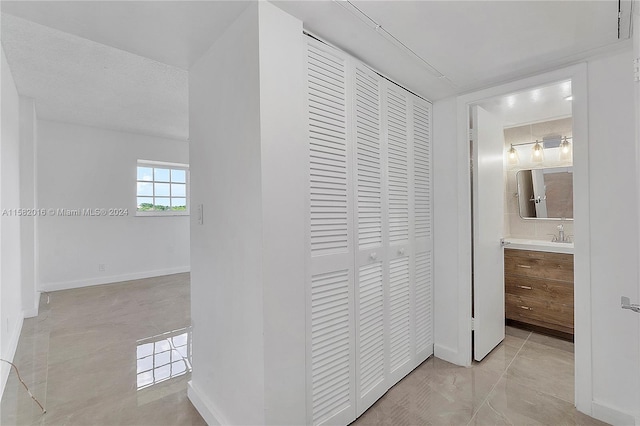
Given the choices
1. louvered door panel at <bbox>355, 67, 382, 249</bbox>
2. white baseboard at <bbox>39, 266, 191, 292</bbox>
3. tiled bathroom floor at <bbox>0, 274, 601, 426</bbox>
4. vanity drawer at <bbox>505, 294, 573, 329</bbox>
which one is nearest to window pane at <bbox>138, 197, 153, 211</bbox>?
white baseboard at <bbox>39, 266, 191, 292</bbox>

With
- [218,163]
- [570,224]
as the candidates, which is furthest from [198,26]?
[570,224]

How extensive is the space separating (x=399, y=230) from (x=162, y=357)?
7.68 ft

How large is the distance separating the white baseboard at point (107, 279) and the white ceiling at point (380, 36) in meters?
3.39

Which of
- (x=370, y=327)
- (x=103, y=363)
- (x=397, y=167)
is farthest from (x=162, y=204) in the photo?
(x=370, y=327)

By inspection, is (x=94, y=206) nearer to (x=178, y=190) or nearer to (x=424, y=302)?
(x=178, y=190)

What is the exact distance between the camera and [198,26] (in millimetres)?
1482

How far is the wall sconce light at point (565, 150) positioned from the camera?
3.17 m

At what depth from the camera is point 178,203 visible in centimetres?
604

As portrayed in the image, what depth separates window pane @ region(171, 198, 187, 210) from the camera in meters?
5.95

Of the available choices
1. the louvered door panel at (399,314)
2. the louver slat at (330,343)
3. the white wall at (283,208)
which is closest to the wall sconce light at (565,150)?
the louvered door panel at (399,314)

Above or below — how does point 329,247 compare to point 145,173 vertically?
below

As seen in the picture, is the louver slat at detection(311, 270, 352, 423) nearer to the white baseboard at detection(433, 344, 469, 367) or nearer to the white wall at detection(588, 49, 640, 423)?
the white baseboard at detection(433, 344, 469, 367)

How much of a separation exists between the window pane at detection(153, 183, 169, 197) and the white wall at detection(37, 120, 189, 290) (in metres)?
0.45

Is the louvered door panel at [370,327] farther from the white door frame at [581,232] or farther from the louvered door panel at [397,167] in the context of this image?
the white door frame at [581,232]
